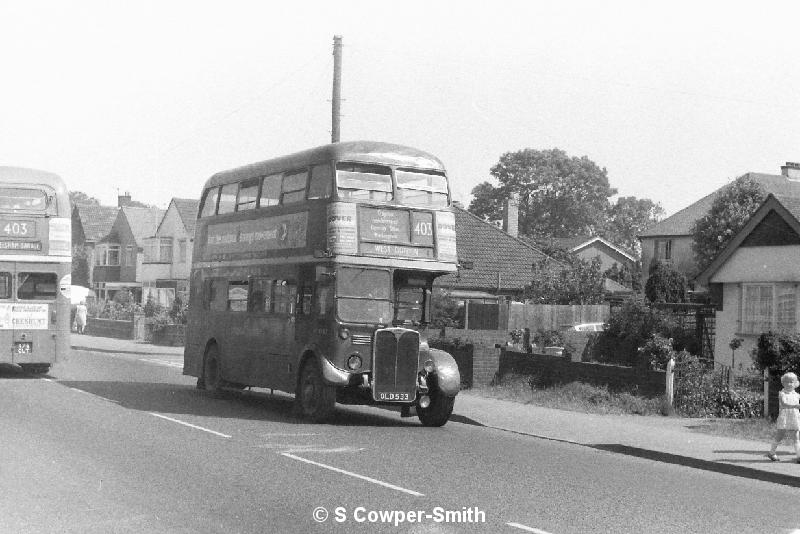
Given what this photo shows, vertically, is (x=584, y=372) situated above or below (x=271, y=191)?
below

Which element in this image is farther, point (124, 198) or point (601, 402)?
point (124, 198)

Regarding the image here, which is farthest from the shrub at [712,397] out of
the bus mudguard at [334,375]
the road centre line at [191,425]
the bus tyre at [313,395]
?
the road centre line at [191,425]

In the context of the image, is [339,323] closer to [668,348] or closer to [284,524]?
[284,524]

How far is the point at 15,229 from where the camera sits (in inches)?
930

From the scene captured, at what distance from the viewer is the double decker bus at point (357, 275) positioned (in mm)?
17328

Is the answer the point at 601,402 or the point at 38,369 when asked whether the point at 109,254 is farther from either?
the point at 601,402

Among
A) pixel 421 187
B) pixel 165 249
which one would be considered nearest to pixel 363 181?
pixel 421 187

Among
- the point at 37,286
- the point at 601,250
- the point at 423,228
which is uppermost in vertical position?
the point at 601,250

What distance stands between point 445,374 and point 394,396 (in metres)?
0.91

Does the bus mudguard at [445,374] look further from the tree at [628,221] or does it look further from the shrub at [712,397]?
the tree at [628,221]

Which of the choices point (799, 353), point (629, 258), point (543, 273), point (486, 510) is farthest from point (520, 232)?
point (486, 510)

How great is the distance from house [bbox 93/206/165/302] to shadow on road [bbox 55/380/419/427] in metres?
56.7

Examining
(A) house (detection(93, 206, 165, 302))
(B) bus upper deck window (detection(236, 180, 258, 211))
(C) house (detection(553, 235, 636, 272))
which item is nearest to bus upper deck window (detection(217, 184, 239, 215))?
(B) bus upper deck window (detection(236, 180, 258, 211))

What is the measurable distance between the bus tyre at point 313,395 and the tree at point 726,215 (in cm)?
4498
